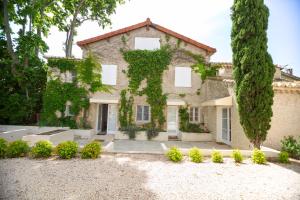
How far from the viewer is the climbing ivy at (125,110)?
18031mm

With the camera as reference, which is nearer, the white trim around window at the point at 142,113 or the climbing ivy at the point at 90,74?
the climbing ivy at the point at 90,74

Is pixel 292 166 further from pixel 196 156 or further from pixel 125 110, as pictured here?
pixel 125 110

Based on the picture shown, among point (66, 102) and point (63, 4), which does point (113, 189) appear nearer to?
point (66, 102)

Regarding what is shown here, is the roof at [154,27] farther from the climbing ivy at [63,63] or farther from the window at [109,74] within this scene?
the window at [109,74]

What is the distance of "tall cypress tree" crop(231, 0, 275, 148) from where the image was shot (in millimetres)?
9648

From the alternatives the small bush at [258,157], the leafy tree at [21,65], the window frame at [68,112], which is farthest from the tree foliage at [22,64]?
the small bush at [258,157]

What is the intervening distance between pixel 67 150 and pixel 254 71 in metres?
10.8

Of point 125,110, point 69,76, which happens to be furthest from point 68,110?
point 125,110

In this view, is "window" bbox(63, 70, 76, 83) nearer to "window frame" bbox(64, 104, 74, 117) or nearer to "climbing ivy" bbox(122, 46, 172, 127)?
"window frame" bbox(64, 104, 74, 117)

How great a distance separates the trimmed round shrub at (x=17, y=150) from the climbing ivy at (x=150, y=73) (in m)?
10.9

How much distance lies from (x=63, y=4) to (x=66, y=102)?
1428 centimetres

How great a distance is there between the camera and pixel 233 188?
6000 mm

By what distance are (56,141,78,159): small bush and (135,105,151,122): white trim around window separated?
978cm

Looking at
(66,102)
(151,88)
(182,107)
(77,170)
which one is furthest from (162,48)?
(77,170)
